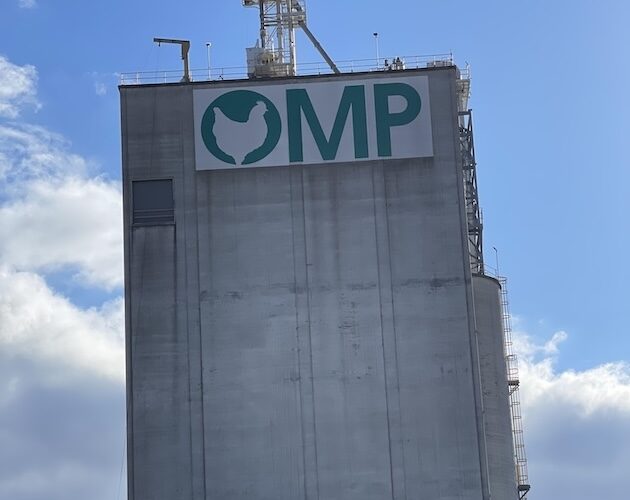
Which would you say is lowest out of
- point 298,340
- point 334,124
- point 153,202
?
point 298,340

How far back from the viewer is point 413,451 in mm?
62406

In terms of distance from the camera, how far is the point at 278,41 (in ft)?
243

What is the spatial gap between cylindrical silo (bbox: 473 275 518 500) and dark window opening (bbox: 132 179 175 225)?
16.1 metres

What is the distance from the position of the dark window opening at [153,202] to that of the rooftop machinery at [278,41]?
8491 mm

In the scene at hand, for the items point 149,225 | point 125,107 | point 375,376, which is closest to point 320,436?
point 375,376

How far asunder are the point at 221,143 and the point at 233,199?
114 inches

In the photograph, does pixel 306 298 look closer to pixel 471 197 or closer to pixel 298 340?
pixel 298 340

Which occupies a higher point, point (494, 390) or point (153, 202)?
point (153, 202)

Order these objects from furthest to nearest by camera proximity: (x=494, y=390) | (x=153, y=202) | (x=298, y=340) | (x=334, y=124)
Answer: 1. (x=494, y=390)
2. (x=334, y=124)
3. (x=153, y=202)
4. (x=298, y=340)

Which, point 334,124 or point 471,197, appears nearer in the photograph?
point 334,124

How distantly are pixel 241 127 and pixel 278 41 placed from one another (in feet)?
30.1

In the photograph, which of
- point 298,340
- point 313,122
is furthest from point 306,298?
point 313,122

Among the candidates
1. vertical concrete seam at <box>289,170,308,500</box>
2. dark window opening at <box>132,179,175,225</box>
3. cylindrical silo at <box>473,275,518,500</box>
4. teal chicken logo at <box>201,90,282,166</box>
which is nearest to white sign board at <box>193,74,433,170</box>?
teal chicken logo at <box>201,90,282,166</box>

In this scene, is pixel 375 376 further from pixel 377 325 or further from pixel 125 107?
pixel 125 107
